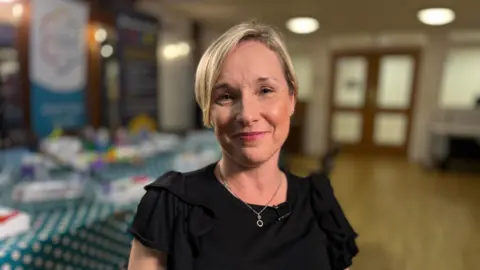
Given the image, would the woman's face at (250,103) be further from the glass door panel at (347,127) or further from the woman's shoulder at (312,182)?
the glass door panel at (347,127)

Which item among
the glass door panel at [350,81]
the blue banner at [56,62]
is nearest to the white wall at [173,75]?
the blue banner at [56,62]

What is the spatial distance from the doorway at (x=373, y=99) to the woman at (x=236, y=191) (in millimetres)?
6200

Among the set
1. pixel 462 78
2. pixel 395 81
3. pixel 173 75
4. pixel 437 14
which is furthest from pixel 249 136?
pixel 462 78

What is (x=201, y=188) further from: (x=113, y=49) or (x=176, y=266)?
(x=113, y=49)

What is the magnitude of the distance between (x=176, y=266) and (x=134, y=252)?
0.10 metres

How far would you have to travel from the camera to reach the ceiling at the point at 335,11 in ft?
15.0

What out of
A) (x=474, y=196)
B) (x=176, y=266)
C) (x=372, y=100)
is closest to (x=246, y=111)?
(x=176, y=266)

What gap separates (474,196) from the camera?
450cm

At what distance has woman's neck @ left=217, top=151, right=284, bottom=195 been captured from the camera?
79cm

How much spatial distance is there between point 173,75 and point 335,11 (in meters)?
2.58

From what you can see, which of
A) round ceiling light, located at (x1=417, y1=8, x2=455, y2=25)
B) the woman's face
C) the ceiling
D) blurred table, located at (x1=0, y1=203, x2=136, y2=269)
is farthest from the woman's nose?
round ceiling light, located at (x1=417, y1=8, x2=455, y2=25)

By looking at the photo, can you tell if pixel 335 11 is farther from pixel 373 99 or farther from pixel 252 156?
pixel 252 156

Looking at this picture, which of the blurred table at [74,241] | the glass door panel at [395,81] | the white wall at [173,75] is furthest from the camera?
the glass door panel at [395,81]

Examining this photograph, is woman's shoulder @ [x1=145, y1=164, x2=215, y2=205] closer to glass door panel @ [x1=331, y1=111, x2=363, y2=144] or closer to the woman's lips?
the woman's lips
